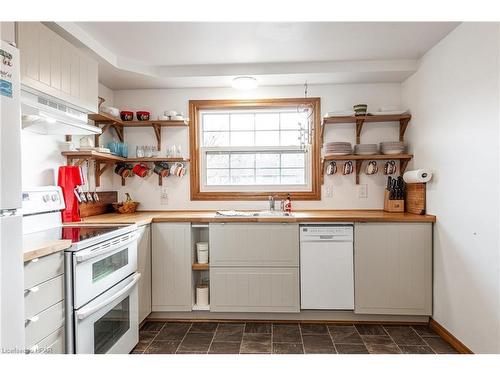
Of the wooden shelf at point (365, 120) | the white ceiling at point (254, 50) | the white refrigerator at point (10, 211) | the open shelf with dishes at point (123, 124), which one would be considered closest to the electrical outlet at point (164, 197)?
the open shelf with dishes at point (123, 124)

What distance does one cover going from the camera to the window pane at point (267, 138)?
3285 millimetres

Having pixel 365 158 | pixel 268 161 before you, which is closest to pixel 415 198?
pixel 365 158

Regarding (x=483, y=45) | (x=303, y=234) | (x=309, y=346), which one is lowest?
(x=309, y=346)

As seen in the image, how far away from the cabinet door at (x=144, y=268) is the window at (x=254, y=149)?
80 cm

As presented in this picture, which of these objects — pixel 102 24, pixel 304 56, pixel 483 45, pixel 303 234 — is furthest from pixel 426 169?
pixel 102 24

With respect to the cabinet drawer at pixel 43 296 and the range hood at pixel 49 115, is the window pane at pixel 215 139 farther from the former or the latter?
the cabinet drawer at pixel 43 296

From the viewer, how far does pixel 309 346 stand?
224 cm

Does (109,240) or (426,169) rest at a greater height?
(426,169)

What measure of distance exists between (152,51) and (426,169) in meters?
2.53

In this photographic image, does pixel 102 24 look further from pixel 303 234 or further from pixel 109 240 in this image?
pixel 303 234

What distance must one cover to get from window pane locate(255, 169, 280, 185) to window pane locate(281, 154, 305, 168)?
12 centimetres

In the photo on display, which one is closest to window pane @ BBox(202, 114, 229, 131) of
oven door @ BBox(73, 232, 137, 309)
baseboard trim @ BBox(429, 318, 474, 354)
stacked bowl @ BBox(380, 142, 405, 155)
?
oven door @ BBox(73, 232, 137, 309)
